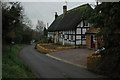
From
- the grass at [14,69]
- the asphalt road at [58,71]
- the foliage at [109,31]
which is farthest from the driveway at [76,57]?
the grass at [14,69]

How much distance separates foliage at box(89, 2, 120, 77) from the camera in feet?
25.7

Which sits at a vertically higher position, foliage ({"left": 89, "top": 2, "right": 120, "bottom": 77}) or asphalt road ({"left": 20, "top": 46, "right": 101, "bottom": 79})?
foliage ({"left": 89, "top": 2, "right": 120, "bottom": 77})

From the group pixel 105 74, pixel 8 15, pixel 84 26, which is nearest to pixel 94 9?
pixel 105 74

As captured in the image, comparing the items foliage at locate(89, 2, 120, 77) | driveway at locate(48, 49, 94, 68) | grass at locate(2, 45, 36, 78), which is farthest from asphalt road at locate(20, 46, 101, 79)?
foliage at locate(89, 2, 120, 77)

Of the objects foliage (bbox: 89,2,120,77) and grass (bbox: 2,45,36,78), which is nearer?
grass (bbox: 2,45,36,78)

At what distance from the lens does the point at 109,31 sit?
26.8ft

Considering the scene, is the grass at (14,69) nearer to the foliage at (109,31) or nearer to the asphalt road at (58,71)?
the asphalt road at (58,71)

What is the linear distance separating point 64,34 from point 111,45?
78.6 feet

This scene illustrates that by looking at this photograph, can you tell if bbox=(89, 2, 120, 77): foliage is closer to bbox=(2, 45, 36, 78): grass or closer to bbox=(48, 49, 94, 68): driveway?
bbox=(2, 45, 36, 78): grass

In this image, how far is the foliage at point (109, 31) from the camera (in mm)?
7848

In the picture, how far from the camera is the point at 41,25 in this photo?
84.0m

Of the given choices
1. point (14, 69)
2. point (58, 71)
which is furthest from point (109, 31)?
point (14, 69)

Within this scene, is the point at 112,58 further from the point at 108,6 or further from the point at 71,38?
the point at 71,38

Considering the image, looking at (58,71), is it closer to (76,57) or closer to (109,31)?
(109,31)
